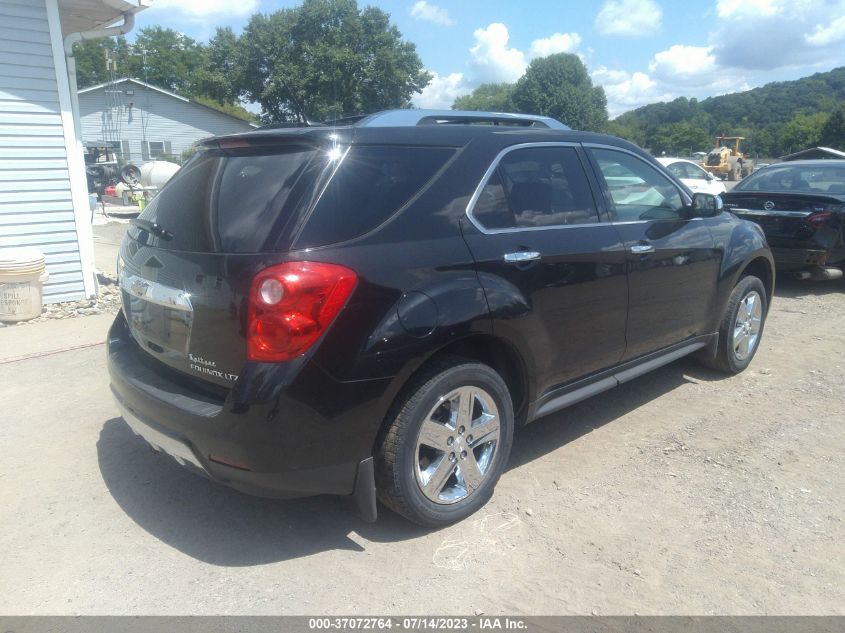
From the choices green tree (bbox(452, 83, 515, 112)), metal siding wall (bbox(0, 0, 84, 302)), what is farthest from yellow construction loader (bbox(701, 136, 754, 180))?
green tree (bbox(452, 83, 515, 112))

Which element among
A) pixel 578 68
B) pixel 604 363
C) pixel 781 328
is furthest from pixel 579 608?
pixel 578 68

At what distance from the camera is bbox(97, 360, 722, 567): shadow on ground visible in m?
3.01

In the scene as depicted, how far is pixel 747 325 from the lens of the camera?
5.24 metres

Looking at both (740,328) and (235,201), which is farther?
(740,328)

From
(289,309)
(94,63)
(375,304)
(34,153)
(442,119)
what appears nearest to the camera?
(289,309)

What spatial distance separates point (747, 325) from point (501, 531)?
3179mm

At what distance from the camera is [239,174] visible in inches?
117

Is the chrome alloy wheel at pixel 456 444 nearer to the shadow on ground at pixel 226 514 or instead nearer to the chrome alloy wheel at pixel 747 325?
the shadow on ground at pixel 226 514

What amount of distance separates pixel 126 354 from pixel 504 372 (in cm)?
191

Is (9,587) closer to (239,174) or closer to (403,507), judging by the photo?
(403,507)

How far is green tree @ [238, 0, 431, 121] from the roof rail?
1687 inches

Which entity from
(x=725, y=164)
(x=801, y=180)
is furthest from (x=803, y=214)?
(x=725, y=164)

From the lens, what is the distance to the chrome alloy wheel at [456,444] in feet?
9.80

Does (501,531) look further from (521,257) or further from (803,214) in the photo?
(803,214)
